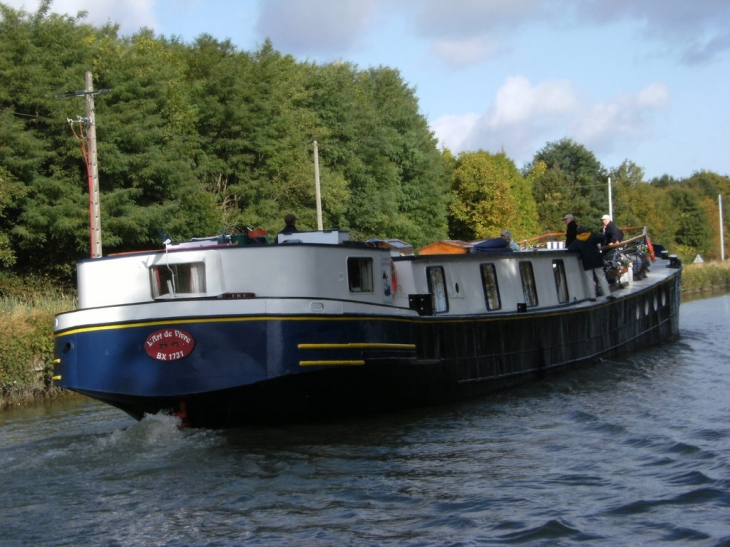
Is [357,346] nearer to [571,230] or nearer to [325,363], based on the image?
[325,363]

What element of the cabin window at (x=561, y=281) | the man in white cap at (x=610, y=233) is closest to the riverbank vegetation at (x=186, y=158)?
the cabin window at (x=561, y=281)

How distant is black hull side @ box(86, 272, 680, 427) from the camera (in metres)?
12.8

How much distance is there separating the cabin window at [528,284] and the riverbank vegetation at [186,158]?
598cm

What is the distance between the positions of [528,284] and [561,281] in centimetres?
162

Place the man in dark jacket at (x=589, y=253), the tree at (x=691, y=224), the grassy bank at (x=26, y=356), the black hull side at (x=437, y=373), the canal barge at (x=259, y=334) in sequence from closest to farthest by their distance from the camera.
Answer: the canal barge at (x=259, y=334) < the black hull side at (x=437, y=373) < the grassy bank at (x=26, y=356) < the man in dark jacket at (x=589, y=253) < the tree at (x=691, y=224)

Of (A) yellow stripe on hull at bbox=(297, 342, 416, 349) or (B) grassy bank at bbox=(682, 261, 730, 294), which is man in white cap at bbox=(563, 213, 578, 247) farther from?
(B) grassy bank at bbox=(682, 261, 730, 294)

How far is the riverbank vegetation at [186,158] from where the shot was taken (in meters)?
28.8

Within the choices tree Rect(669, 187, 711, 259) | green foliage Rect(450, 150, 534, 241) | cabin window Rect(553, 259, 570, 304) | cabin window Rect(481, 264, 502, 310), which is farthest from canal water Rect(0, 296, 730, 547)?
tree Rect(669, 187, 711, 259)

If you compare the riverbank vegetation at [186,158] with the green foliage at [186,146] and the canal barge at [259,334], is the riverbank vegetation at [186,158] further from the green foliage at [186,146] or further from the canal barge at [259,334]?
the canal barge at [259,334]

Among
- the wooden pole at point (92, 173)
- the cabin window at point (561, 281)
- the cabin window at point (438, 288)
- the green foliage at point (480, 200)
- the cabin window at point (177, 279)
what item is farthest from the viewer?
the green foliage at point (480, 200)

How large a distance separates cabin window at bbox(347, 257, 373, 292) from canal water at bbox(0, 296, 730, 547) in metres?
1.81

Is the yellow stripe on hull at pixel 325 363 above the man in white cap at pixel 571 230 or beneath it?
beneath

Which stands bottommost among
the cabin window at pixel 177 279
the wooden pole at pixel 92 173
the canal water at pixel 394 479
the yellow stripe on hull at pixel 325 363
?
the canal water at pixel 394 479

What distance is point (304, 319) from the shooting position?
12609 millimetres
